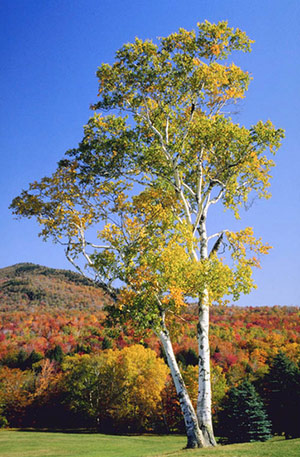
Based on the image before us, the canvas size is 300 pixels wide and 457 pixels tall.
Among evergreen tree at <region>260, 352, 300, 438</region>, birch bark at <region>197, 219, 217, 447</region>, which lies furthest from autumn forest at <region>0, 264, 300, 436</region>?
birch bark at <region>197, 219, 217, 447</region>

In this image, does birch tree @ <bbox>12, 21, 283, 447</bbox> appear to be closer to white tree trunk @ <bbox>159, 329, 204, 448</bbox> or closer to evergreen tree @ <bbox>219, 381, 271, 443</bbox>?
white tree trunk @ <bbox>159, 329, 204, 448</bbox>

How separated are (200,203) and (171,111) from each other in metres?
3.63

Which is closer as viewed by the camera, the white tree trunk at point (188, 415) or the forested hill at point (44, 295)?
the white tree trunk at point (188, 415)

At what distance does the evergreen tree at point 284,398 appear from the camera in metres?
27.1

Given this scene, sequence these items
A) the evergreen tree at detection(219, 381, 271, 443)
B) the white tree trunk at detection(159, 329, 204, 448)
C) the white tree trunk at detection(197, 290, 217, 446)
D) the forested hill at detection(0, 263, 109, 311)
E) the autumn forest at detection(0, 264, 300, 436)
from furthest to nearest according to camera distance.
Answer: the forested hill at detection(0, 263, 109, 311)
the autumn forest at detection(0, 264, 300, 436)
the evergreen tree at detection(219, 381, 271, 443)
the white tree trunk at detection(197, 290, 217, 446)
the white tree trunk at detection(159, 329, 204, 448)

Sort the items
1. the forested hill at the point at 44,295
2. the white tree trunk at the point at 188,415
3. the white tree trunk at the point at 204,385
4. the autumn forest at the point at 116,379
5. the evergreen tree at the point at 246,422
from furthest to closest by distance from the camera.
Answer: the forested hill at the point at 44,295, the autumn forest at the point at 116,379, the evergreen tree at the point at 246,422, the white tree trunk at the point at 204,385, the white tree trunk at the point at 188,415

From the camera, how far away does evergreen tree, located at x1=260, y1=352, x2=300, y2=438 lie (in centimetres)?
2711

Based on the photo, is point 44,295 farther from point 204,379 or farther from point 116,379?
point 204,379

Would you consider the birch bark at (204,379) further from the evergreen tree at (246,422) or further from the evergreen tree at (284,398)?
the evergreen tree at (284,398)

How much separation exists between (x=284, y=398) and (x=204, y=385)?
73.8ft

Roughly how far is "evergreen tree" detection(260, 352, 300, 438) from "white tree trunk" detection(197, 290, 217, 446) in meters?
19.8

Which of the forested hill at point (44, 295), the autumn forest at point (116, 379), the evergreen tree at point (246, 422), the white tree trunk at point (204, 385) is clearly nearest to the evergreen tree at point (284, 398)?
the autumn forest at point (116, 379)

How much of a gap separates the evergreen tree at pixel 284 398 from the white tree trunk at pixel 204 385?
1982 centimetres

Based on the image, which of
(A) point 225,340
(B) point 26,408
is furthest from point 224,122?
(A) point 225,340
